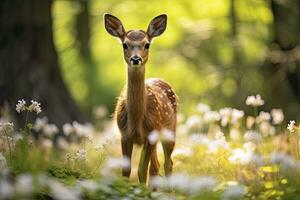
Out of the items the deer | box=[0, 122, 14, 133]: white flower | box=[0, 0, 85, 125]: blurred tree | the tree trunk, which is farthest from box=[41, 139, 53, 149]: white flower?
the tree trunk

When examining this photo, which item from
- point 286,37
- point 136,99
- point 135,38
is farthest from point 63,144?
point 286,37

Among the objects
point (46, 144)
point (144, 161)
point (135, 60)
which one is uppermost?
point (135, 60)

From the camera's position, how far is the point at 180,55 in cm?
1592

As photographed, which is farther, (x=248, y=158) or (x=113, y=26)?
(x=113, y=26)

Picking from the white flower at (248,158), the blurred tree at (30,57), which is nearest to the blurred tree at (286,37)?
the blurred tree at (30,57)

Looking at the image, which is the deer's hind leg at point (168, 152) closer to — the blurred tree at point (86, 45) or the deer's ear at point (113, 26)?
the deer's ear at point (113, 26)

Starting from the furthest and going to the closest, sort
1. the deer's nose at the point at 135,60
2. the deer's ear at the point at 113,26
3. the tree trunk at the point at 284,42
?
the tree trunk at the point at 284,42
the deer's ear at the point at 113,26
the deer's nose at the point at 135,60

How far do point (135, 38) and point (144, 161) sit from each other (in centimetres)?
124

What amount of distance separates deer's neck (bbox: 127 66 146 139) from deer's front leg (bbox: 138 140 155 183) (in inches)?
5.1

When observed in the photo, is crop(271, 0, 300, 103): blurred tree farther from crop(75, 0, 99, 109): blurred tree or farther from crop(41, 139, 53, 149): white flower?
crop(41, 139, 53, 149): white flower

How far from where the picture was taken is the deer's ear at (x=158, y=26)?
8.41 metres

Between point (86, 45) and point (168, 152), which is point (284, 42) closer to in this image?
point (86, 45)

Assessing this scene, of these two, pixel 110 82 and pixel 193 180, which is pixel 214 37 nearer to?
pixel 110 82

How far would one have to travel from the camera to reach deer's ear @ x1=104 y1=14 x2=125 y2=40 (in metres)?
8.25
